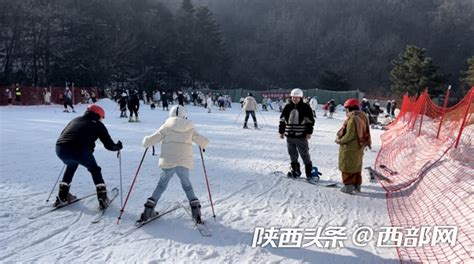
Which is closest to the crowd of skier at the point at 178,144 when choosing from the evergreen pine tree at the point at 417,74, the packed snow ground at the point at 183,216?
the packed snow ground at the point at 183,216

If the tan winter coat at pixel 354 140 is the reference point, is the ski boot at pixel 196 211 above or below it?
below

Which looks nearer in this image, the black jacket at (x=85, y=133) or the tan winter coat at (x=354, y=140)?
the black jacket at (x=85, y=133)

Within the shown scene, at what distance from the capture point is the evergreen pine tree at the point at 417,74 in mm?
41625

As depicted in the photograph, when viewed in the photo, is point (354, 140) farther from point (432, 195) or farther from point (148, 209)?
point (148, 209)

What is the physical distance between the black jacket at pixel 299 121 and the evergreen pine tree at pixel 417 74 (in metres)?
38.1

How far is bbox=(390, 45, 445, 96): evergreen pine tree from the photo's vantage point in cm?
4162

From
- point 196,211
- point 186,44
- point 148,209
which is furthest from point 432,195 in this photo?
point 186,44

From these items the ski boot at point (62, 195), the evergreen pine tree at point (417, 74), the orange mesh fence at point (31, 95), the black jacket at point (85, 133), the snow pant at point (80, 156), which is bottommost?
the orange mesh fence at point (31, 95)

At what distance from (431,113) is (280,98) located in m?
29.7

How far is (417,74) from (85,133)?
4325 centimetres

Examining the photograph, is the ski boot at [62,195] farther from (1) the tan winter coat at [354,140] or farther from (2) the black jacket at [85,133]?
(1) the tan winter coat at [354,140]

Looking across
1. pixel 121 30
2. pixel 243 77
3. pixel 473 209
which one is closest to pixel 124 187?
pixel 473 209

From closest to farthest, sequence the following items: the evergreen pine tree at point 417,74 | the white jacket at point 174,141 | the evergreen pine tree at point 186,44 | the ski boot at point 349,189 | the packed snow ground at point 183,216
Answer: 1. the packed snow ground at point 183,216
2. the white jacket at point 174,141
3. the ski boot at point 349,189
4. the evergreen pine tree at point 417,74
5. the evergreen pine tree at point 186,44

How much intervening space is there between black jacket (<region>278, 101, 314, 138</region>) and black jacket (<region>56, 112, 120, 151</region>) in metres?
3.21
